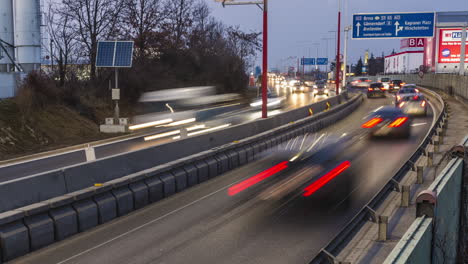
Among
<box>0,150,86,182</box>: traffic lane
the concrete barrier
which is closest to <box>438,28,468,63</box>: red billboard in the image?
<box>0,150,86,182</box>: traffic lane

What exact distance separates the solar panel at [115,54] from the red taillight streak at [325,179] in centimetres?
1636

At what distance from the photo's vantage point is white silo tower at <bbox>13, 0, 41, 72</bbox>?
3450 cm

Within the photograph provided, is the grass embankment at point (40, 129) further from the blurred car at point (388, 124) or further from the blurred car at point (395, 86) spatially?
the blurred car at point (395, 86)

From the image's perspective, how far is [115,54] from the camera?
29859mm

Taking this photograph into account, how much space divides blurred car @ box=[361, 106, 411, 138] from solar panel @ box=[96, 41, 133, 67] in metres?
13.4

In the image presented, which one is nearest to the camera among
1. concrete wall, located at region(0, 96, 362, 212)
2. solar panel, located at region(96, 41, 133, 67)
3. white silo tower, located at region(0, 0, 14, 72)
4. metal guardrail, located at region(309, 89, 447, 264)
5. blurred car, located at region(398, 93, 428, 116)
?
metal guardrail, located at region(309, 89, 447, 264)

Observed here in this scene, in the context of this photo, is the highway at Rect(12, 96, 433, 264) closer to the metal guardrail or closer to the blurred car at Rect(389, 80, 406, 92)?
the metal guardrail

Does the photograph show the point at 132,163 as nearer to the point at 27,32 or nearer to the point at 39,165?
the point at 39,165

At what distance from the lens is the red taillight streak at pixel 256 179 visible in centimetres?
1358

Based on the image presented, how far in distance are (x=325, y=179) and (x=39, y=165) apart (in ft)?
30.5

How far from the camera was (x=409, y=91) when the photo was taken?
35375mm

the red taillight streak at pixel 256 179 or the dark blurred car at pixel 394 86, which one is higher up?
the dark blurred car at pixel 394 86

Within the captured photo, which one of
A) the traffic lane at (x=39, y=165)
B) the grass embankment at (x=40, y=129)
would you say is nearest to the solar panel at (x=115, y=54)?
the grass embankment at (x=40, y=129)

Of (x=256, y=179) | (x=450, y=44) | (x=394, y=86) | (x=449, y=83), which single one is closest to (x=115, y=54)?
(x=256, y=179)
